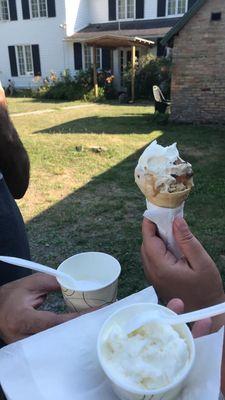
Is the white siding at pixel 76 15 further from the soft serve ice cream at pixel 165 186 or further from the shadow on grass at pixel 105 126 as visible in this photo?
the soft serve ice cream at pixel 165 186

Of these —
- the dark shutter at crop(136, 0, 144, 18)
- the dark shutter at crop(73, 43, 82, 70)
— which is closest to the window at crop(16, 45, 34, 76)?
the dark shutter at crop(73, 43, 82, 70)

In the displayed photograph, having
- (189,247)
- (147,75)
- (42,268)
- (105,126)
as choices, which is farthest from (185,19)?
(42,268)

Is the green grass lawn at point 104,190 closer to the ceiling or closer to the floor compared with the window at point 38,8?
closer to the floor

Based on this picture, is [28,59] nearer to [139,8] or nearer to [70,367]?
[139,8]

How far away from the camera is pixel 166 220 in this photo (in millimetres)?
1209

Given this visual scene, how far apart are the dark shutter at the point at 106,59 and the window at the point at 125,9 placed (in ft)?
9.57

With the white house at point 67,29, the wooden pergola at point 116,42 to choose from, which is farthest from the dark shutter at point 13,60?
the wooden pergola at point 116,42

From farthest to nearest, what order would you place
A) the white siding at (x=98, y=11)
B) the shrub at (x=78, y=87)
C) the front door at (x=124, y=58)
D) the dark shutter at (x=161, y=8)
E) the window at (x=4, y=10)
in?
the window at (x=4, y=10) → the white siding at (x=98, y=11) → the front door at (x=124, y=58) → the dark shutter at (x=161, y=8) → the shrub at (x=78, y=87)

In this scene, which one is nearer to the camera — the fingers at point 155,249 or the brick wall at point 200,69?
the fingers at point 155,249

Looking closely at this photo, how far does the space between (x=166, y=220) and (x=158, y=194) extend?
0.28ft

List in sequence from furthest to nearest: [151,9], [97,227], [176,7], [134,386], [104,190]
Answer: [151,9], [176,7], [104,190], [97,227], [134,386]

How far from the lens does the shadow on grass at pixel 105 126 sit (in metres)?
10.9

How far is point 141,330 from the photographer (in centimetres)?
89

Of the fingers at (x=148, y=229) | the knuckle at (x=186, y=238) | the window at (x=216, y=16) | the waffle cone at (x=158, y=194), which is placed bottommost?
the fingers at (x=148, y=229)
